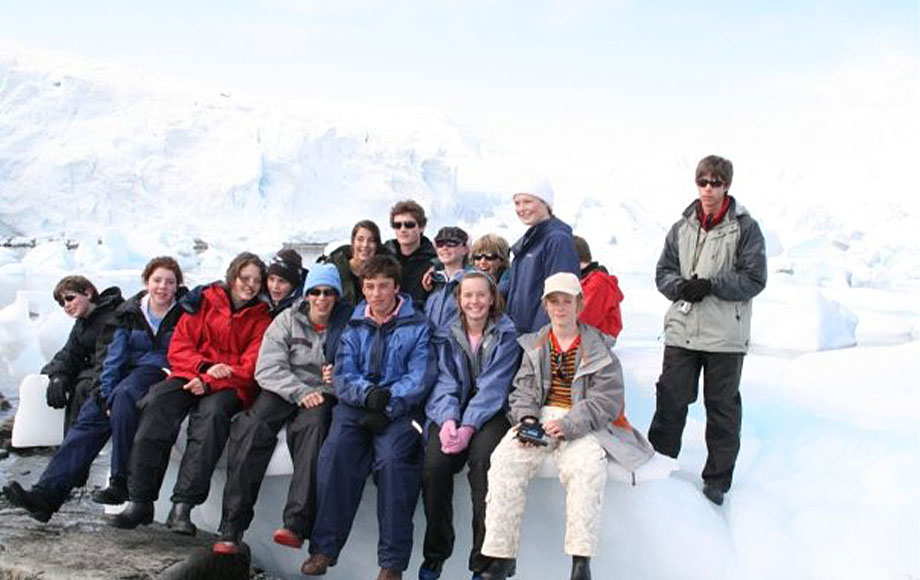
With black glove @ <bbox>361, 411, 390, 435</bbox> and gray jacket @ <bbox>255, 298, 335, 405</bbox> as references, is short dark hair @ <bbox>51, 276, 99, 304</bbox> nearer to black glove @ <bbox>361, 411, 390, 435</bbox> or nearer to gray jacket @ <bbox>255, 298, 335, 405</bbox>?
gray jacket @ <bbox>255, 298, 335, 405</bbox>

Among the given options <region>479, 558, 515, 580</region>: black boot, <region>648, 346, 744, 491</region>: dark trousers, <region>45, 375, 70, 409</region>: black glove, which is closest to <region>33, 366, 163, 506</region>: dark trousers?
<region>45, 375, 70, 409</region>: black glove

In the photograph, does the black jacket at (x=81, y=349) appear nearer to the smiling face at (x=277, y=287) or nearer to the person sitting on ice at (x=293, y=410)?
the smiling face at (x=277, y=287)

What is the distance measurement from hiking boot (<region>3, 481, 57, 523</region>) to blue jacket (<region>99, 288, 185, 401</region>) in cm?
56

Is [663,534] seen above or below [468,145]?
below

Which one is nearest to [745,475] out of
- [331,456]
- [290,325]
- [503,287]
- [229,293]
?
[503,287]

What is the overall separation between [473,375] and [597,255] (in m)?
29.6

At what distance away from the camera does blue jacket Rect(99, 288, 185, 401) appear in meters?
3.99

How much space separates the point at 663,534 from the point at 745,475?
31.4 inches

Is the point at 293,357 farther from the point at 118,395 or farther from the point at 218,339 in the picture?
the point at 118,395

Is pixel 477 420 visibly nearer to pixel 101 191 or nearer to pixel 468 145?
pixel 101 191

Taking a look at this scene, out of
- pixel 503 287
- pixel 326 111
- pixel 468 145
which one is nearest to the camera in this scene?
pixel 503 287

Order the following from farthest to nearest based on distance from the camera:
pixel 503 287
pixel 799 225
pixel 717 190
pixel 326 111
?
pixel 326 111
pixel 799 225
pixel 503 287
pixel 717 190

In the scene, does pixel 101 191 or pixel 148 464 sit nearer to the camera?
pixel 148 464

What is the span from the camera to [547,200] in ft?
12.3
